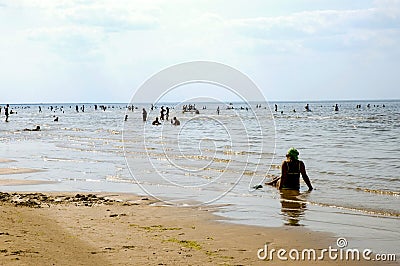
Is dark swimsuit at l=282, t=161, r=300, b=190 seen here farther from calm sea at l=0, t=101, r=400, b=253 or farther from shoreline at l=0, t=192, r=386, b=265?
shoreline at l=0, t=192, r=386, b=265

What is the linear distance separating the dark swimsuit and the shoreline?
351 cm

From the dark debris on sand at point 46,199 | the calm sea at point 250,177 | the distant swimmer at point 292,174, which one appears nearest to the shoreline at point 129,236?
the dark debris on sand at point 46,199

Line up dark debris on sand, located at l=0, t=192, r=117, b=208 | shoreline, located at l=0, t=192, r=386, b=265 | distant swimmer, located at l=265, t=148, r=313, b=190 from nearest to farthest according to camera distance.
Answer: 1. shoreline, located at l=0, t=192, r=386, b=265
2. dark debris on sand, located at l=0, t=192, r=117, b=208
3. distant swimmer, located at l=265, t=148, r=313, b=190

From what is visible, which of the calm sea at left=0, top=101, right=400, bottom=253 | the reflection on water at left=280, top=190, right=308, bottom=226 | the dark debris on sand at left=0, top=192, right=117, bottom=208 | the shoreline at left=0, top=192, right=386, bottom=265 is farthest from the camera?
the dark debris on sand at left=0, top=192, right=117, bottom=208

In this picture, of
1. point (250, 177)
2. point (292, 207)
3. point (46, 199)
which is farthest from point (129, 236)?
point (250, 177)

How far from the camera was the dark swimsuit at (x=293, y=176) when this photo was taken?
44.5 feet

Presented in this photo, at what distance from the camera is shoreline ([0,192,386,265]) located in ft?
22.1

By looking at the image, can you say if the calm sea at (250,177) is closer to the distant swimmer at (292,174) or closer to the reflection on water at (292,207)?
the reflection on water at (292,207)

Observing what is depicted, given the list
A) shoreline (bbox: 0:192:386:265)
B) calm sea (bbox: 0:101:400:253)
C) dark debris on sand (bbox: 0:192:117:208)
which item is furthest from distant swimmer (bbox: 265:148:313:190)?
dark debris on sand (bbox: 0:192:117:208)

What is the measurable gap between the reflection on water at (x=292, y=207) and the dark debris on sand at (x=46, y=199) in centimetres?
388

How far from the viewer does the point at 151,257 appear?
272 inches

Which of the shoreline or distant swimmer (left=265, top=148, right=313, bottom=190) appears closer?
the shoreline

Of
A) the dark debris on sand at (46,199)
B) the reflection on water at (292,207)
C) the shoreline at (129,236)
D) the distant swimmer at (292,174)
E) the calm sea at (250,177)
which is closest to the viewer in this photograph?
the shoreline at (129,236)

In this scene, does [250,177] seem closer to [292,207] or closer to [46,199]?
[292,207]
